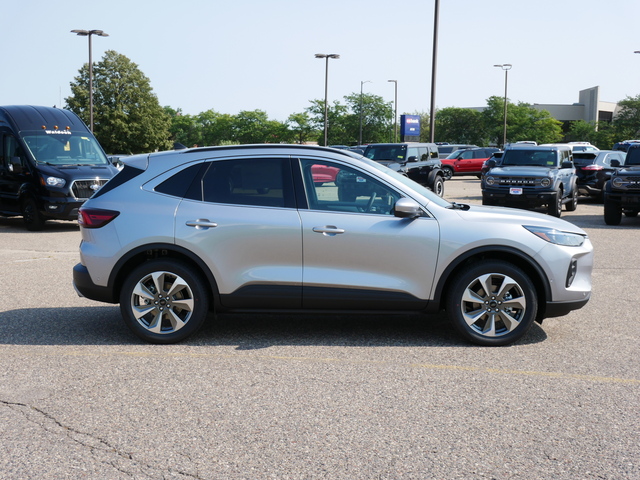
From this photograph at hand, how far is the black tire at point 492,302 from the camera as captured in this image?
6059mm

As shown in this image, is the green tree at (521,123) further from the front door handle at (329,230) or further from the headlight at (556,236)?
the front door handle at (329,230)

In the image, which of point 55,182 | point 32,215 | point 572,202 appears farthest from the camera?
point 572,202

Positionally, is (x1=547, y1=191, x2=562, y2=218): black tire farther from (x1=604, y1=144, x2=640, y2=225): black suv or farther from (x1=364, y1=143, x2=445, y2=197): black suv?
(x1=364, y1=143, x2=445, y2=197): black suv

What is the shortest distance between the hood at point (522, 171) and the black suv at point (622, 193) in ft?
6.25

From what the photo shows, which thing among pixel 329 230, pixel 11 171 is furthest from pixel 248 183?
pixel 11 171

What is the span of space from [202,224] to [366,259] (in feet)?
4.36

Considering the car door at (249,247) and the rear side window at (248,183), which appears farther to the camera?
the rear side window at (248,183)

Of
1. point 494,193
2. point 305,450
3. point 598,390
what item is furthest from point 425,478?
point 494,193

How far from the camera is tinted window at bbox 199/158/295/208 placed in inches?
246

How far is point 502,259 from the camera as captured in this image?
6.21 m

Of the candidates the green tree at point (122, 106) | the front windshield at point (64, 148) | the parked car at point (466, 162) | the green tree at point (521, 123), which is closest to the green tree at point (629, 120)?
the green tree at point (521, 123)

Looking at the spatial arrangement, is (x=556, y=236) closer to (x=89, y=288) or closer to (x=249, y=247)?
(x=249, y=247)

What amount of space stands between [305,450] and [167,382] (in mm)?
1526

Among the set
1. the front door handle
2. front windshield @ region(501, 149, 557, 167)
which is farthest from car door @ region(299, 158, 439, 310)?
front windshield @ region(501, 149, 557, 167)
